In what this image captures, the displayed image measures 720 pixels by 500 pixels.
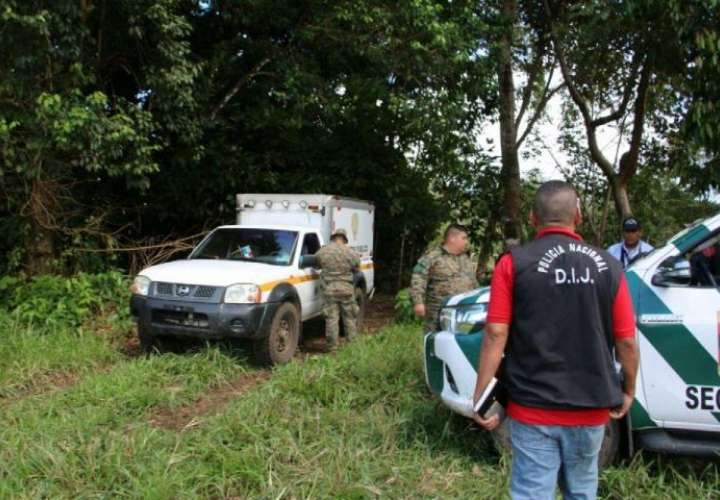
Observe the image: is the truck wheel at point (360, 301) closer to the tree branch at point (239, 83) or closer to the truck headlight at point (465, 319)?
the tree branch at point (239, 83)

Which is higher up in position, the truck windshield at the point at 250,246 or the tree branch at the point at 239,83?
the tree branch at the point at 239,83

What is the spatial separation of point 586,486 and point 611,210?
15.4 metres

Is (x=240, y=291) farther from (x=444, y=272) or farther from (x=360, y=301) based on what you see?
(x=360, y=301)

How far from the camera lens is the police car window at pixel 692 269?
12.1 ft

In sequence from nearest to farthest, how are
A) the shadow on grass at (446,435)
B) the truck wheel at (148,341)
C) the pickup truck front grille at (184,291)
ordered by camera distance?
the shadow on grass at (446,435) → the pickup truck front grille at (184,291) → the truck wheel at (148,341)

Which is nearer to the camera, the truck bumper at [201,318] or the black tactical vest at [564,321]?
the black tactical vest at [564,321]

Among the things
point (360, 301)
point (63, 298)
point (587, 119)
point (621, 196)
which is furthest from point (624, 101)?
point (63, 298)

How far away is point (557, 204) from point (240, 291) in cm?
476

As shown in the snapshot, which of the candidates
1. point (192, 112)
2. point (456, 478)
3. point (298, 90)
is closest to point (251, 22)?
point (298, 90)

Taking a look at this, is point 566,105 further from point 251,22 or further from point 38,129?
point 38,129

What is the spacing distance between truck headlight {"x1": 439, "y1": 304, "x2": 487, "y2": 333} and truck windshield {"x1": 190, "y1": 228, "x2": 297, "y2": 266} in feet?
11.9

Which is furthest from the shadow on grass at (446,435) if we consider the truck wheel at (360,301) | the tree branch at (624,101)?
the tree branch at (624,101)

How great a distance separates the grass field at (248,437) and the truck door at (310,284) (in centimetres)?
147

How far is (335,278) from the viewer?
7.98 metres
